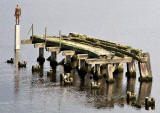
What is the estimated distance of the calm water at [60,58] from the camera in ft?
227

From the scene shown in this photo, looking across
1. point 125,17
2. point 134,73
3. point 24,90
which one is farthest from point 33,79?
point 125,17

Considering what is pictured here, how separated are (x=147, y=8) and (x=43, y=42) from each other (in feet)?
340

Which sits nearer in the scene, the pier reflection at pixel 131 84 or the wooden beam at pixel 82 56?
the pier reflection at pixel 131 84

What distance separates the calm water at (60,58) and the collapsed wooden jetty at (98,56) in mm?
1529

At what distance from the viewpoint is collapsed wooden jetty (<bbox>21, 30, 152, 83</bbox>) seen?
8025cm

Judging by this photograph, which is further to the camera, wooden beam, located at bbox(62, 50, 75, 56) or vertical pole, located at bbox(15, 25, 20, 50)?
vertical pole, located at bbox(15, 25, 20, 50)

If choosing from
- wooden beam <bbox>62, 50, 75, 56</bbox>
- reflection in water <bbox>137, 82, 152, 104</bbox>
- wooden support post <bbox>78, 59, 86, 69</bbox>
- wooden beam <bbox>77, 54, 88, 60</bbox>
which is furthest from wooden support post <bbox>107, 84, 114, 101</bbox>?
wooden beam <bbox>62, 50, 75, 56</bbox>

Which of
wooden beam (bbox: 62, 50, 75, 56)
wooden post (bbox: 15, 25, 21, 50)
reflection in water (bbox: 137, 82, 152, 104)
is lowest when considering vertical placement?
reflection in water (bbox: 137, 82, 152, 104)

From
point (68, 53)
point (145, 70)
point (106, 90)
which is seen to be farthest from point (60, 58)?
point (106, 90)

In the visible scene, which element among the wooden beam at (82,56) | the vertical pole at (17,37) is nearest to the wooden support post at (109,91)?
the wooden beam at (82,56)

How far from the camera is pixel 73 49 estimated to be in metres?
88.4

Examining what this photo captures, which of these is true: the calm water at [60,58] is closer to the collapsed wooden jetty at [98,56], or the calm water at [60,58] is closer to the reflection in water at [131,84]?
the reflection in water at [131,84]

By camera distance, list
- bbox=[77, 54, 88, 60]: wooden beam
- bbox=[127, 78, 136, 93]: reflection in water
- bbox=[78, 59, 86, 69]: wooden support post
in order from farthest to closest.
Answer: bbox=[78, 59, 86, 69]: wooden support post, bbox=[77, 54, 88, 60]: wooden beam, bbox=[127, 78, 136, 93]: reflection in water

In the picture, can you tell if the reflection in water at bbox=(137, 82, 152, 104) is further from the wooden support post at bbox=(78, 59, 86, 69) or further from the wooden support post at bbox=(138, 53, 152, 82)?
the wooden support post at bbox=(78, 59, 86, 69)
